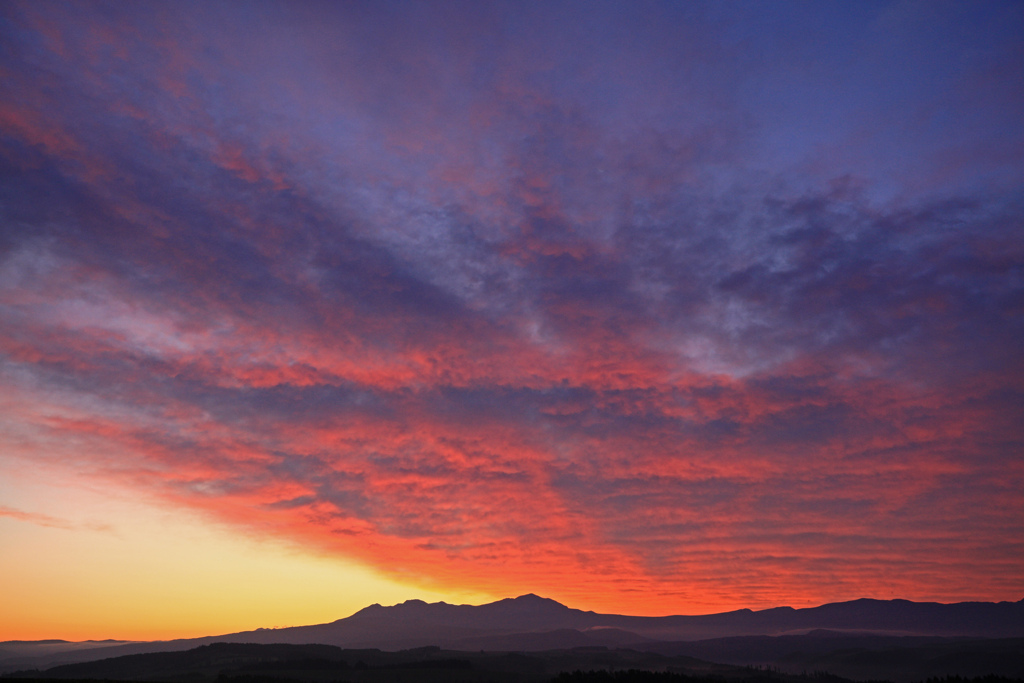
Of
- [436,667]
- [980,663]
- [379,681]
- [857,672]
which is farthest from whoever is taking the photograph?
[857,672]

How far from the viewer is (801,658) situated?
185 m

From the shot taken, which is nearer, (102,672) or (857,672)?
(102,672)

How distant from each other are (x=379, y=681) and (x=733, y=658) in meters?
137

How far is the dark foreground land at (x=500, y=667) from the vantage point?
93.2m

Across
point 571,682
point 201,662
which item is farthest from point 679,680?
point 201,662

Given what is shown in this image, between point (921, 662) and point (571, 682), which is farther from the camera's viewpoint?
point (921, 662)

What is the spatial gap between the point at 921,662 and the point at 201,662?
495 ft

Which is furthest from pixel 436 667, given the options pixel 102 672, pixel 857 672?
pixel 857 672

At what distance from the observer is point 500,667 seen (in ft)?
380

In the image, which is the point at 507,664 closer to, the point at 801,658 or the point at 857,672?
the point at 857,672

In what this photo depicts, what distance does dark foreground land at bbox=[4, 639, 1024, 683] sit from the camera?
306 ft

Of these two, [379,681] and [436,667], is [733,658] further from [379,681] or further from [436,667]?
[379,681]

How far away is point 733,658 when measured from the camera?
639ft

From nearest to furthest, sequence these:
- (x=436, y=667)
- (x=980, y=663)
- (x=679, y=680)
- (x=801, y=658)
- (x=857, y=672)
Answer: (x=679, y=680)
(x=436, y=667)
(x=980, y=663)
(x=857, y=672)
(x=801, y=658)
